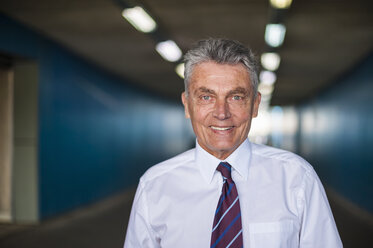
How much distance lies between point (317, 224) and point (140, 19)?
403 centimetres

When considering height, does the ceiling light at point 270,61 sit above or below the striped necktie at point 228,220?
above

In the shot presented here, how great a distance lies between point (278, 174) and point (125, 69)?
763cm

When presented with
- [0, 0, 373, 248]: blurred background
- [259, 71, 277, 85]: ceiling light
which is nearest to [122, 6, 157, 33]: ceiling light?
[0, 0, 373, 248]: blurred background

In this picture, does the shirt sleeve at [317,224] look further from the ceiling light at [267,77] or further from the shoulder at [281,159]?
the ceiling light at [267,77]

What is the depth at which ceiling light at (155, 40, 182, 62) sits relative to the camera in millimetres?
6349

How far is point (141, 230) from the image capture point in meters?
1.58

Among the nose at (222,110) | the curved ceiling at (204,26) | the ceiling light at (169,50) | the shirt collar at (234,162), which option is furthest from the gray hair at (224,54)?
the ceiling light at (169,50)

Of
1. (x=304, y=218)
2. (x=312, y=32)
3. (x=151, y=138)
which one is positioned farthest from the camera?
(x=151, y=138)

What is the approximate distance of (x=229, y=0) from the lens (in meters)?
4.41

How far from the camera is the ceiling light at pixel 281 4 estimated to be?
410cm

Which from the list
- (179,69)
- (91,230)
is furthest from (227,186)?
(179,69)

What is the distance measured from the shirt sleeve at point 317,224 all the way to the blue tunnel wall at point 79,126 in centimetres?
476

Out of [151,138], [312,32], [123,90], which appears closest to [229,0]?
[312,32]

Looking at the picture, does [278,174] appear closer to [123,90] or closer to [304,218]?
[304,218]
